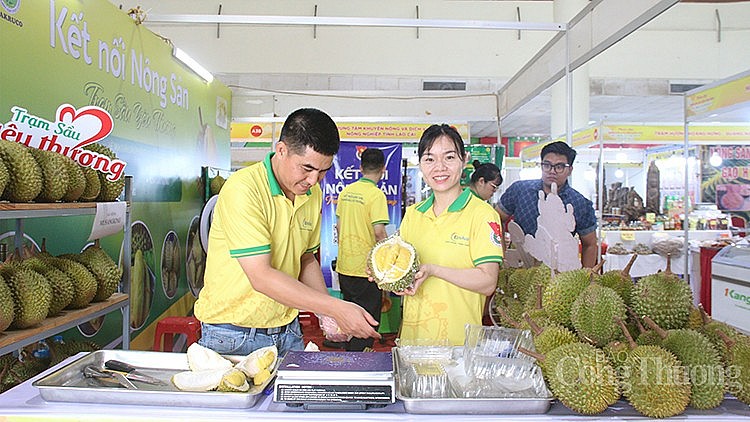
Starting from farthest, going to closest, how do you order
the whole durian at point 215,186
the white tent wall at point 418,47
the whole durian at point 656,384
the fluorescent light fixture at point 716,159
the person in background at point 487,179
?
the fluorescent light fixture at point 716,159, the white tent wall at point 418,47, the whole durian at point 215,186, the person in background at point 487,179, the whole durian at point 656,384

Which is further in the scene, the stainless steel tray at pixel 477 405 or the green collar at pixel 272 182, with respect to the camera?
the green collar at pixel 272 182

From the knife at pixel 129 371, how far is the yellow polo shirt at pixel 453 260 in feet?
3.43

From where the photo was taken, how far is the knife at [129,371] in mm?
1496

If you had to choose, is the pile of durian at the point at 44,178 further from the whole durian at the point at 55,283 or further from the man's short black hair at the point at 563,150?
the man's short black hair at the point at 563,150

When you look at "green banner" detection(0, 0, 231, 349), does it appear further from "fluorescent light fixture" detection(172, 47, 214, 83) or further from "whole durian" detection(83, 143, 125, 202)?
"whole durian" detection(83, 143, 125, 202)

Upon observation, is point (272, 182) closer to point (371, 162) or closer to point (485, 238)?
point (485, 238)

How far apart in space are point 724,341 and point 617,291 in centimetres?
31

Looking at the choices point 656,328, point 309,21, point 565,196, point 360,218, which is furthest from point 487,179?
point 656,328

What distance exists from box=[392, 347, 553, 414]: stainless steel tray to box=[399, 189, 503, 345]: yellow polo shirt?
35.2 inches

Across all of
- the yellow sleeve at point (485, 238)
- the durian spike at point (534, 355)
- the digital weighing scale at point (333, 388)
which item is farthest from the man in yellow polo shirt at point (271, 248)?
the yellow sleeve at point (485, 238)

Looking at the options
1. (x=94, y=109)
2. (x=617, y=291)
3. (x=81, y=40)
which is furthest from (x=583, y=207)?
(x=81, y=40)

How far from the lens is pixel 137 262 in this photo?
383 centimetres

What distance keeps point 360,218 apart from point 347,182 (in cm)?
132

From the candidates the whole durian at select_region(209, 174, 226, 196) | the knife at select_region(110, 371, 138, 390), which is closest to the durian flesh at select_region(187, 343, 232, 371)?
the knife at select_region(110, 371, 138, 390)
